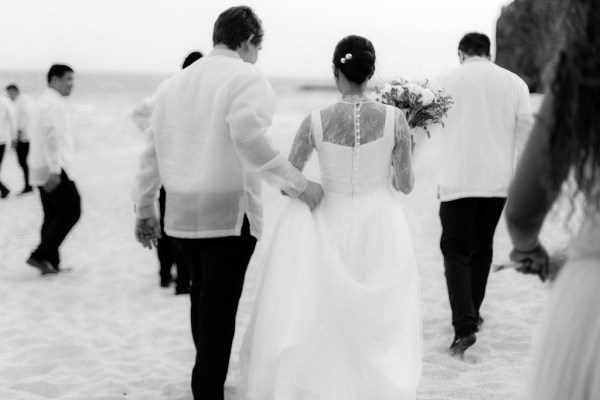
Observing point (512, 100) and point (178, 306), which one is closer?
point (512, 100)

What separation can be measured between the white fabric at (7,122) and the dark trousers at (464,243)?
35.2ft

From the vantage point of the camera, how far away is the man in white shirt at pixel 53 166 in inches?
296

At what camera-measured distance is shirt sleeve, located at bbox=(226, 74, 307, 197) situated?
145 inches

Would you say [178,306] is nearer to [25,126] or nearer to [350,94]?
[350,94]

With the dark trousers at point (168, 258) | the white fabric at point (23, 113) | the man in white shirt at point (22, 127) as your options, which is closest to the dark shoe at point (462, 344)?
the dark trousers at point (168, 258)

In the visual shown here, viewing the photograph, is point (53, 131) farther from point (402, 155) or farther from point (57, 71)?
point (402, 155)

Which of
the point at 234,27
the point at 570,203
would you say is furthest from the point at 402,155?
the point at 570,203

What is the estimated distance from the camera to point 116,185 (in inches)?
611

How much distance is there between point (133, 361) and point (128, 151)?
20.8 meters

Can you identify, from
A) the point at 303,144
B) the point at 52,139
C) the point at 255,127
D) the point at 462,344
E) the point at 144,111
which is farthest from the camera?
the point at 52,139

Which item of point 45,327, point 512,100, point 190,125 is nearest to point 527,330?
point 512,100

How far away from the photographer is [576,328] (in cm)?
183

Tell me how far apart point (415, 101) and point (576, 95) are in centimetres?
296

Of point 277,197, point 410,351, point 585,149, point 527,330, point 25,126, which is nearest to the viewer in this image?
point 585,149
